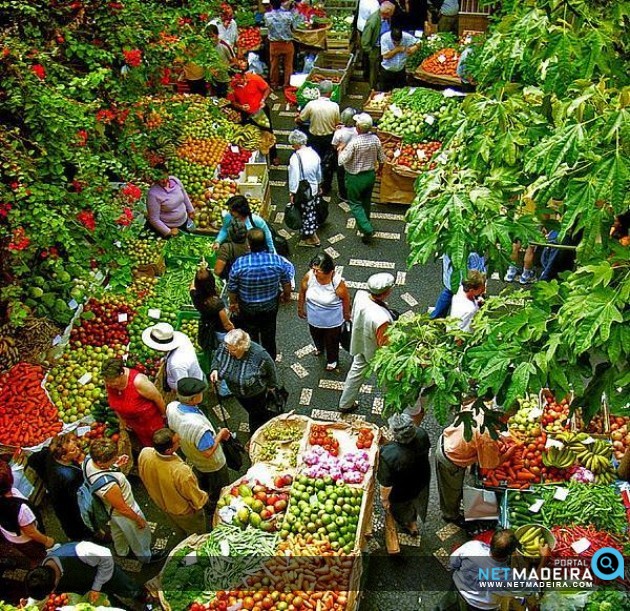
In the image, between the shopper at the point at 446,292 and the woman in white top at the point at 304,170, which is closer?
the shopper at the point at 446,292

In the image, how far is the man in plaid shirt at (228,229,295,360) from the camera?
697 cm

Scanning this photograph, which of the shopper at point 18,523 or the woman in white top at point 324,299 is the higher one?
the woman in white top at point 324,299

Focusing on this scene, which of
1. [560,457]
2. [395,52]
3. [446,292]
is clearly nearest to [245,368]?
[446,292]

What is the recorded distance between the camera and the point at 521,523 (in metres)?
5.79

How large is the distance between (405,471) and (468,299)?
1833mm

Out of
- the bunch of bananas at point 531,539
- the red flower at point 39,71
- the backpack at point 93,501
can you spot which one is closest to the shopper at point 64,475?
the backpack at point 93,501

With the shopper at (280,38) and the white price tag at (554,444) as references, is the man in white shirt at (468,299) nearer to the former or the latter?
the white price tag at (554,444)

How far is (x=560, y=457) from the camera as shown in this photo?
6.14 m

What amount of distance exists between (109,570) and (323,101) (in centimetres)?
633

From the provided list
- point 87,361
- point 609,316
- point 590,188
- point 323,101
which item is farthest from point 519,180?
point 323,101

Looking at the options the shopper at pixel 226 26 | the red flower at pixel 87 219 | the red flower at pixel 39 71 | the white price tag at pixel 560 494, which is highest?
the red flower at pixel 39 71

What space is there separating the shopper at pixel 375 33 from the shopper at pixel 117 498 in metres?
7.91

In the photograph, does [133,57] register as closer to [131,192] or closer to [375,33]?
[131,192]

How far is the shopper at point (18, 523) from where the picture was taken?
18.0ft
